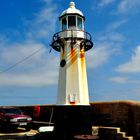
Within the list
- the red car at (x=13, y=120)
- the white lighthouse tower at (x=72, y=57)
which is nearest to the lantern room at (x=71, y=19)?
the white lighthouse tower at (x=72, y=57)

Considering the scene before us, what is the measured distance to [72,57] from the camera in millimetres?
18953

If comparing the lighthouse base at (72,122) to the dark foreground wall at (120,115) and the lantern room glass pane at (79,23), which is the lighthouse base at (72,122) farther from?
the lantern room glass pane at (79,23)

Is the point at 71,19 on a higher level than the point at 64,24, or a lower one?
higher

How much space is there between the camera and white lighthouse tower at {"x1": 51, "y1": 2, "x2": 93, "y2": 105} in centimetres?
1852

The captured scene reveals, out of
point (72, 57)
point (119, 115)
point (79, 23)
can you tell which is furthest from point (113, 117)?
point (79, 23)

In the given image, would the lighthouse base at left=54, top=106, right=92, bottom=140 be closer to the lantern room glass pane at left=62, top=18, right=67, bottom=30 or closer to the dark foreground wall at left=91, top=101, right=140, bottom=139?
the dark foreground wall at left=91, top=101, right=140, bottom=139

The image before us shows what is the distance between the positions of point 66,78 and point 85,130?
3.33m

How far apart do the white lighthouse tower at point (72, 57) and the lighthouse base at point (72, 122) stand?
0.50m

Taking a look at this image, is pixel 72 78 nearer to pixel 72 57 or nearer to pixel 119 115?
pixel 72 57

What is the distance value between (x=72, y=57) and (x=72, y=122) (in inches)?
156

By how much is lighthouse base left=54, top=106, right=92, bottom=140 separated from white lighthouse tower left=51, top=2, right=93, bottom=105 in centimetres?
50

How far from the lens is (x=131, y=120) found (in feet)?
54.6

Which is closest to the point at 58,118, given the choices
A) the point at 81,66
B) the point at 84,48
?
the point at 81,66

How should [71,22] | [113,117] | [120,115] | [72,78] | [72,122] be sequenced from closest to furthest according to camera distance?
[120,115] → [72,122] → [113,117] → [72,78] → [71,22]
